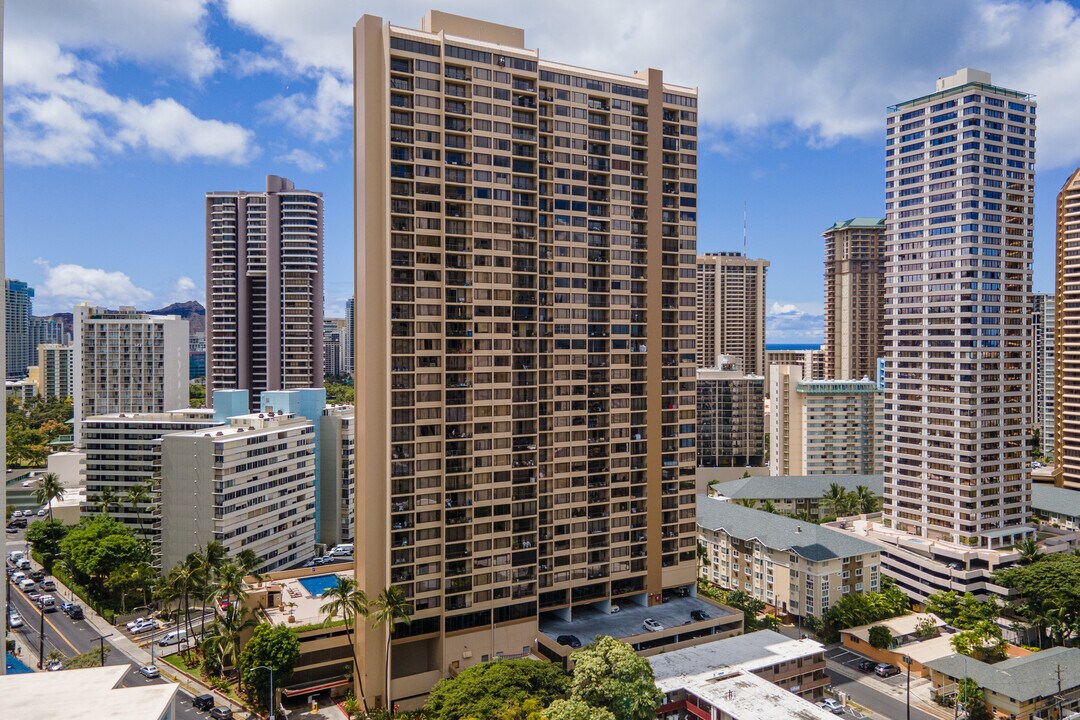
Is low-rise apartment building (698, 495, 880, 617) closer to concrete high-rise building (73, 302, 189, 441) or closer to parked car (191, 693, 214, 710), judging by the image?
parked car (191, 693, 214, 710)

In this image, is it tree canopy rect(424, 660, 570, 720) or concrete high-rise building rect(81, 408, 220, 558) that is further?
concrete high-rise building rect(81, 408, 220, 558)

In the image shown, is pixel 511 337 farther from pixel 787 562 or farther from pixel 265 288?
pixel 265 288

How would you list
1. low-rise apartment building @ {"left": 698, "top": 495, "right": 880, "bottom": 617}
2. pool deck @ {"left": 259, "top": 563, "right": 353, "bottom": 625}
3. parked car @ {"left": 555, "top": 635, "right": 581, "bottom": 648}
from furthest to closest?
low-rise apartment building @ {"left": 698, "top": 495, "right": 880, "bottom": 617}
pool deck @ {"left": 259, "top": 563, "right": 353, "bottom": 625}
parked car @ {"left": 555, "top": 635, "right": 581, "bottom": 648}

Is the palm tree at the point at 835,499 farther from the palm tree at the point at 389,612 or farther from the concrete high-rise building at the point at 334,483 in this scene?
the palm tree at the point at 389,612

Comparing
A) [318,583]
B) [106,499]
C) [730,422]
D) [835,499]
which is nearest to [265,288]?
[106,499]

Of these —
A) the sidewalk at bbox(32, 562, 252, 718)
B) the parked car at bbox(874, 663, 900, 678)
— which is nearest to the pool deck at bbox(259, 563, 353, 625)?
the sidewalk at bbox(32, 562, 252, 718)

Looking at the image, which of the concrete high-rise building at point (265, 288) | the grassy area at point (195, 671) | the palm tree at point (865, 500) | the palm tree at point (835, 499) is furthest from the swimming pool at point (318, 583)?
the palm tree at point (865, 500)
